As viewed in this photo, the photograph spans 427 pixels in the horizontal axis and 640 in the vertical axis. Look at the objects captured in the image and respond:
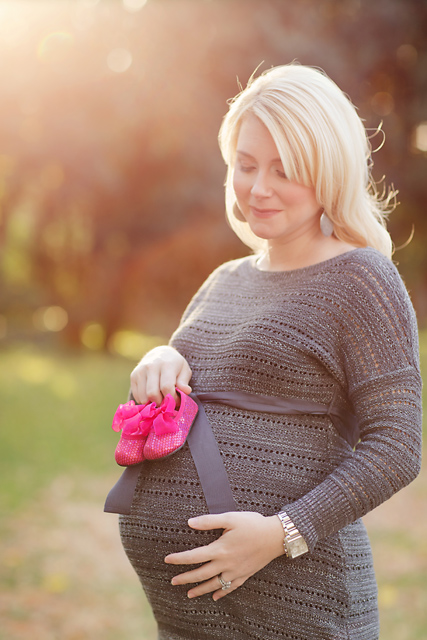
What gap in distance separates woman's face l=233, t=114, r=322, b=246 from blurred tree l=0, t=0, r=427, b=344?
8735mm

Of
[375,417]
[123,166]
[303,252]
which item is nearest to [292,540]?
[375,417]

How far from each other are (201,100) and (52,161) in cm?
282

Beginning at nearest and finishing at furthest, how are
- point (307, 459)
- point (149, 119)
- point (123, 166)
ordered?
point (307, 459) → point (149, 119) → point (123, 166)

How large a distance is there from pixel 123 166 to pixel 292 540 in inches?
435

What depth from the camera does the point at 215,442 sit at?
1.79 meters

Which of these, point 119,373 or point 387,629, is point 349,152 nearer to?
point 387,629

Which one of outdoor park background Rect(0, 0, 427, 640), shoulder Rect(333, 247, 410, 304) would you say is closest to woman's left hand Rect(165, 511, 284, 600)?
shoulder Rect(333, 247, 410, 304)

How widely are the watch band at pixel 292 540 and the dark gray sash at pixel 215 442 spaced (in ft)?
0.54

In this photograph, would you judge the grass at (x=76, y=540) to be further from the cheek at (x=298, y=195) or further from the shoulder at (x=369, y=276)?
the cheek at (x=298, y=195)

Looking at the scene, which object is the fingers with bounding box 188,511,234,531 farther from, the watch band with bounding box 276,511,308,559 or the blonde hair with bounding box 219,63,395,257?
the blonde hair with bounding box 219,63,395,257

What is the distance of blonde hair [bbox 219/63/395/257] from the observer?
1682 mm

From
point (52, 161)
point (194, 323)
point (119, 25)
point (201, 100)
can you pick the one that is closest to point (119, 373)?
point (52, 161)

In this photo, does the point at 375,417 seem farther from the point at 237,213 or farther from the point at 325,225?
the point at 237,213

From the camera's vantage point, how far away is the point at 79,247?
13.1 metres
